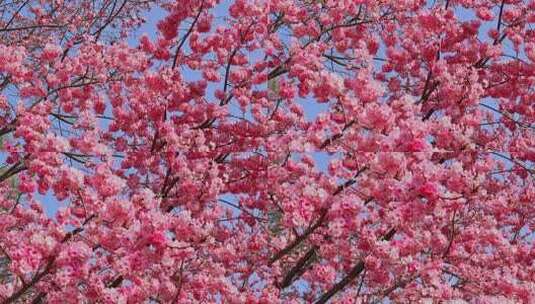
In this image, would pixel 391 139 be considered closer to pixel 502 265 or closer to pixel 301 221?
pixel 301 221

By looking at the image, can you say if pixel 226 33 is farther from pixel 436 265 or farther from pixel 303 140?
pixel 436 265

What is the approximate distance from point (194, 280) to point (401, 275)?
6.89ft

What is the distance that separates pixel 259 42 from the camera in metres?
10.3

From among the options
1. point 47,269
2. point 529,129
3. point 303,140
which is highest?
point 529,129

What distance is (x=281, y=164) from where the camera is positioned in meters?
8.75

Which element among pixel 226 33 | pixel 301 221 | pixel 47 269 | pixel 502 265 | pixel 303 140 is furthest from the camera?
pixel 226 33

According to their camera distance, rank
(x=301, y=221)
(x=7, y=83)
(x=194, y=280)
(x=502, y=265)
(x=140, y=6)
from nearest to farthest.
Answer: (x=301, y=221), (x=194, y=280), (x=502, y=265), (x=7, y=83), (x=140, y=6)

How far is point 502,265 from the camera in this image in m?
8.52

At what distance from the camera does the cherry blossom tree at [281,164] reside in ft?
21.1

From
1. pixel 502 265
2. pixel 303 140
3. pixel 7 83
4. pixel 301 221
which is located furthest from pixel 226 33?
pixel 502 265

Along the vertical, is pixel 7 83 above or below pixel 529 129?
above

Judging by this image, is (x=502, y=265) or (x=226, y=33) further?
(x=226, y=33)

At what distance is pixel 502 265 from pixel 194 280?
3754mm

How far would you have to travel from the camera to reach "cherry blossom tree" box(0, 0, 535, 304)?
644cm
